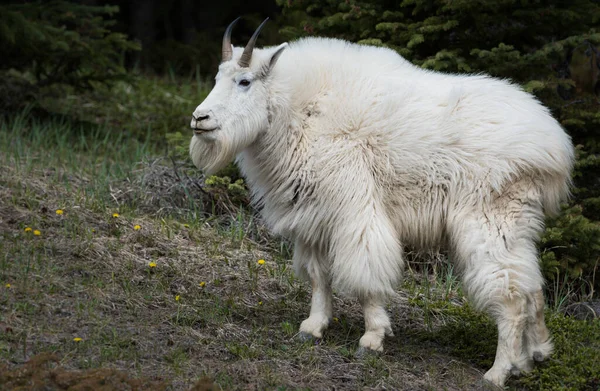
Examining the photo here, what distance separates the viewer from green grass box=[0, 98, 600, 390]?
5.30m

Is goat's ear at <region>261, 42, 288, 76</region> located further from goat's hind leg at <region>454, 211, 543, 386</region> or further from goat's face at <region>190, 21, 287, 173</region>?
goat's hind leg at <region>454, 211, 543, 386</region>

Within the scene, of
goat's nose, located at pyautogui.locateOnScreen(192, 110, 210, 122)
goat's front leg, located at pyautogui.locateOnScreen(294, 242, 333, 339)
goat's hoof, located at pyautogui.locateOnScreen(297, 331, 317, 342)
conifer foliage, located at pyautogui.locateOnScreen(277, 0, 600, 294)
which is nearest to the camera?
goat's nose, located at pyautogui.locateOnScreen(192, 110, 210, 122)

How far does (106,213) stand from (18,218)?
0.78 metres

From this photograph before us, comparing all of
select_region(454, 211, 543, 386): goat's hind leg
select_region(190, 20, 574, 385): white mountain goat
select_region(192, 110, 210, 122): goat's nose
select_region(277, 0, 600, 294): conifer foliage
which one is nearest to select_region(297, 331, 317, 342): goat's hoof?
select_region(190, 20, 574, 385): white mountain goat

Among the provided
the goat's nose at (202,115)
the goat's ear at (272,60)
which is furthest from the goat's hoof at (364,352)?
the goat's ear at (272,60)

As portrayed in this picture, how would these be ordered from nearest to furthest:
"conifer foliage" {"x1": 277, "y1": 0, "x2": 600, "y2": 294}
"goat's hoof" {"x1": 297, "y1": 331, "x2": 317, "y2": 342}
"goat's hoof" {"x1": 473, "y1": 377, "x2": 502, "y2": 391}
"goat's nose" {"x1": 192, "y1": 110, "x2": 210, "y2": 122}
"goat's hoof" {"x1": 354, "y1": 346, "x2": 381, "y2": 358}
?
"goat's hoof" {"x1": 473, "y1": 377, "x2": 502, "y2": 391} < "goat's nose" {"x1": 192, "y1": 110, "x2": 210, "y2": 122} < "goat's hoof" {"x1": 354, "y1": 346, "x2": 381, "y2": 358} < "goat's hoof" {"x1": 297, "y1": 331, "x2": 317, "y2": 342} < "conifer foliage" {"x1": 277, "y1": 0, "x2": 600, "y2": 294}

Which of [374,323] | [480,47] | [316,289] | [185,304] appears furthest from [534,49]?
[185,304]

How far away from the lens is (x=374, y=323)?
579cm

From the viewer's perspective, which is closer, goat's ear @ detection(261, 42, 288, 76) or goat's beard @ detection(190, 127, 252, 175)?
goat's beard @ detection(190, 127, 252, 175)

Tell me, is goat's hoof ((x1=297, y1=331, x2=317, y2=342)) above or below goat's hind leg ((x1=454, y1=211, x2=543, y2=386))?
below

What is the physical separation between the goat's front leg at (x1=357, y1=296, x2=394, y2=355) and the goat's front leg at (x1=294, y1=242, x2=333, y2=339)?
401 mm

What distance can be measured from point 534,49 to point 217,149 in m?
3.86

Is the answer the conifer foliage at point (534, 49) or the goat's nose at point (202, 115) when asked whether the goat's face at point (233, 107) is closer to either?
the goat's nose at point (202, 115)

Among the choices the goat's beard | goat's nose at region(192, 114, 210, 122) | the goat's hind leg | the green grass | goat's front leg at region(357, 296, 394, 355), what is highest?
goat's nose at region(192, 114, 210, 122)
